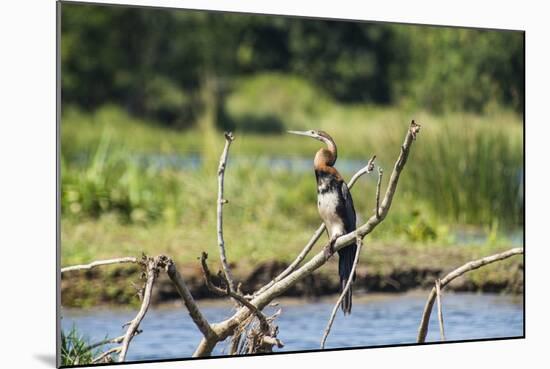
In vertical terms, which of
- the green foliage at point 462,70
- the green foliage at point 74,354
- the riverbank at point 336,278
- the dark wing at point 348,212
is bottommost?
the green foliage at point 74,354

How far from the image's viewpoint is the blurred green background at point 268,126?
8805mm

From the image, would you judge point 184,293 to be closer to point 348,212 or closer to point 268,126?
point 348,212

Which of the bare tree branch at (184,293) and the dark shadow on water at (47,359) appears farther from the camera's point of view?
the dark shadow on water at (47,359)

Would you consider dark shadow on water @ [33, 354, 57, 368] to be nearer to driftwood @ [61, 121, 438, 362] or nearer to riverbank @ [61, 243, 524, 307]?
driftwood @ [61, 121, 438, 362]

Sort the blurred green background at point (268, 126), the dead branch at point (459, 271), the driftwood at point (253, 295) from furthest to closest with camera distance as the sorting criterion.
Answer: the blurred green background at point (268, 126), the dead branch at point (459, 271), the driftwood at point (253, 295)

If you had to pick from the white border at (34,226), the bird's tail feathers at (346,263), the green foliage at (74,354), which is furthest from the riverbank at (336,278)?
the bird's tail feathers at (346,263)

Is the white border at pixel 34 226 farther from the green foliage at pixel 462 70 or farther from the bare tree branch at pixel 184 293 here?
the green foliage at pixel 462 70

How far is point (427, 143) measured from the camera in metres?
9.01

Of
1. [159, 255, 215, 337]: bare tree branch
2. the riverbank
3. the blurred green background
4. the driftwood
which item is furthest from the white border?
the blurred green background

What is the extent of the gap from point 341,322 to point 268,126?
18.8 ft

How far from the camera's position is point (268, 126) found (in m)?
12.9

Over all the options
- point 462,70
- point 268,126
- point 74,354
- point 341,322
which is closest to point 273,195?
point 341,322

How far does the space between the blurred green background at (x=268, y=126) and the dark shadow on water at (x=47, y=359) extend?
233 centimetres
